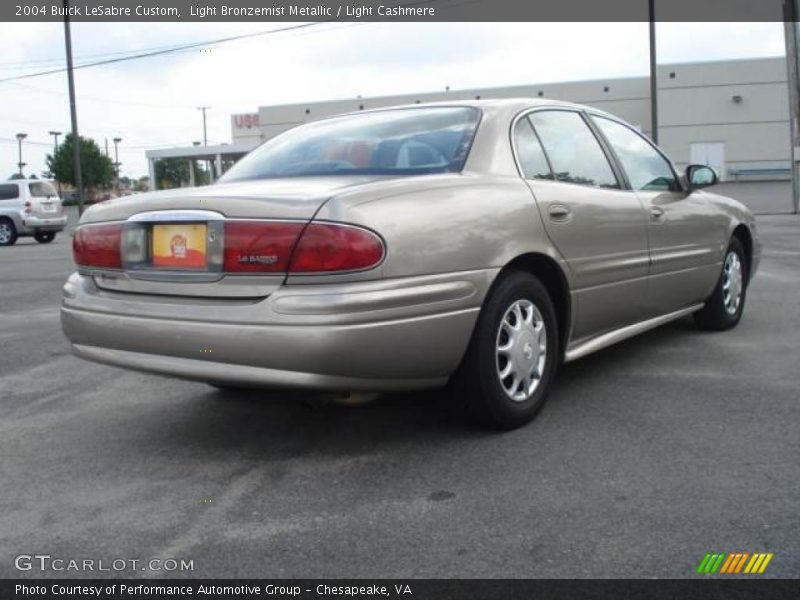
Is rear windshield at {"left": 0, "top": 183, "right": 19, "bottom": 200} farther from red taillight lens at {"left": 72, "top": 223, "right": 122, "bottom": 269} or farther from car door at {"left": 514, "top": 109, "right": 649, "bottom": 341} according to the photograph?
car door at {"left": 514, "top": 109, "right": 649, "bottom": 341}

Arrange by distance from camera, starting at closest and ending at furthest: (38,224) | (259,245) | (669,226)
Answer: (259,245), (669,226), (38,224)

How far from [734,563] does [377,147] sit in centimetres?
224

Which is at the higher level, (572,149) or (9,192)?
(9,192)

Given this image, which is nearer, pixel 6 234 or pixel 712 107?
pixel 6 234

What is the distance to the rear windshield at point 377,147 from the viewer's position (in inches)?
134

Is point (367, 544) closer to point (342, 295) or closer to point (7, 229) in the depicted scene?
point (342, 295)

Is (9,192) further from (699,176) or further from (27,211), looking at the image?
(699,176)

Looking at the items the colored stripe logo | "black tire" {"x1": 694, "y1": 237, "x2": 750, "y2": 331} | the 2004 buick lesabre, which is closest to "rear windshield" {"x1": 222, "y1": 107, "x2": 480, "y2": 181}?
the 2004 buick lesabre

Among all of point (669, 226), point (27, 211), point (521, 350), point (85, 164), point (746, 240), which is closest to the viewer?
point (521, 350)

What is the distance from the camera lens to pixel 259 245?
9.13ft

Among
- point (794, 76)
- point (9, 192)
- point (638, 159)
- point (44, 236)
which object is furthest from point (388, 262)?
point (44, 236)

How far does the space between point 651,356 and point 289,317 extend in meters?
2.79

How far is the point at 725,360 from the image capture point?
4.54 meters
